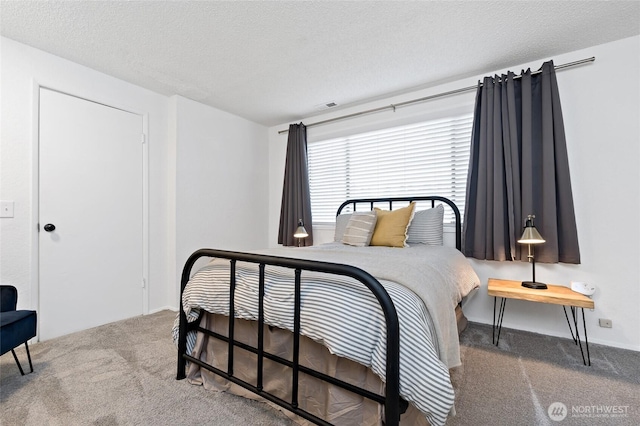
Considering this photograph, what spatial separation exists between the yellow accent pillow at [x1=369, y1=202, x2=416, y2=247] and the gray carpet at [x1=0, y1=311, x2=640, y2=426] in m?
0.99

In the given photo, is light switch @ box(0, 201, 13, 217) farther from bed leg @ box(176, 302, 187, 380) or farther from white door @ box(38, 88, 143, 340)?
bed leg @ box(176, 302, 187, 380)

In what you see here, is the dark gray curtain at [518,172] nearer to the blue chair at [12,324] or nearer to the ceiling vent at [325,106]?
the ceiling vent at [325,106]

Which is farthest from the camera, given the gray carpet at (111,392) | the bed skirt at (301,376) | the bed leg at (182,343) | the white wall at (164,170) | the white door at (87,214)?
the white door at (87,214)

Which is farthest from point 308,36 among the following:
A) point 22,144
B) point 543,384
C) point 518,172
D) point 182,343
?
point 543,384

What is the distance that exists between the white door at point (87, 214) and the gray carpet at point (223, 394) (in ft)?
1.24

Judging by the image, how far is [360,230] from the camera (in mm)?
2727

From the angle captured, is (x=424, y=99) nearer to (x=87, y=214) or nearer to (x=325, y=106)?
(x=325, y=106)

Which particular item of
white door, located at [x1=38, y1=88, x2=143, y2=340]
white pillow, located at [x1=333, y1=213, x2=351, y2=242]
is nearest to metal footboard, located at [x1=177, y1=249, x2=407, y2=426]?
white door, located at [x1=38, y1=88, x2=143, y2=340]

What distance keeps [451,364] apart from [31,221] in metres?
3.14

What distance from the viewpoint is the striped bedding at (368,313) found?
990 millimetres

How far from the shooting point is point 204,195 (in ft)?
11.4

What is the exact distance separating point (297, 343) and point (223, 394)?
2.30ft

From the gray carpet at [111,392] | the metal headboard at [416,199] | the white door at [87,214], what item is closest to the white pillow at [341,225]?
the metal headboard at [416,199]

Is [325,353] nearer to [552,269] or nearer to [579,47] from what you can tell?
[552,269]
